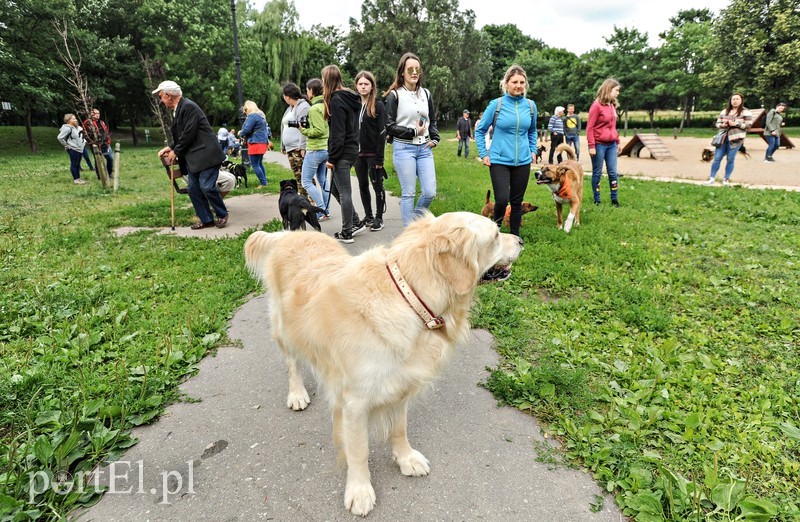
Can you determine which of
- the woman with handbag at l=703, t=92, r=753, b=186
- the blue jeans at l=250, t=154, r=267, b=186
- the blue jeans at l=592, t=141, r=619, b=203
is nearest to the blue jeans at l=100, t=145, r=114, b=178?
the blue jeans at l=250, t=154, r=267, b=186

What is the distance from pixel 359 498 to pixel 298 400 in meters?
0.94

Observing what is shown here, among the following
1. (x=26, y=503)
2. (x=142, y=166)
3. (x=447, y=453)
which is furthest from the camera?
(x=142, y=166)

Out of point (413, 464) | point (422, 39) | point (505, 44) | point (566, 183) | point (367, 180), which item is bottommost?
point (413, 464)

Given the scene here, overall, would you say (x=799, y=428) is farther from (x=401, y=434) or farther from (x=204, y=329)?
(x=204, y=329)

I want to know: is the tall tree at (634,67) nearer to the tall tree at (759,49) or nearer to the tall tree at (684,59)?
the tall tree at (684,59)

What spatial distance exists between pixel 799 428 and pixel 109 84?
3696 centimetres

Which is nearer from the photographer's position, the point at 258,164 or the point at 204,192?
the point at 204,192

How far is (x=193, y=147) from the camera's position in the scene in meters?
6.50

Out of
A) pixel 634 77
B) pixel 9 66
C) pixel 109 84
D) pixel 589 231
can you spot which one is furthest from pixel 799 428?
pixel 634 77

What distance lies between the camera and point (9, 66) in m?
22.7

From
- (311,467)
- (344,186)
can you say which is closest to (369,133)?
(344,186)

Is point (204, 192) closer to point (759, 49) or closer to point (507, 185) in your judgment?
point (507, 185)

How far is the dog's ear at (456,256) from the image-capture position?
194 cm

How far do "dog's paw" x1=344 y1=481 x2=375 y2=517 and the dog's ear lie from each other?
3.67 feet
